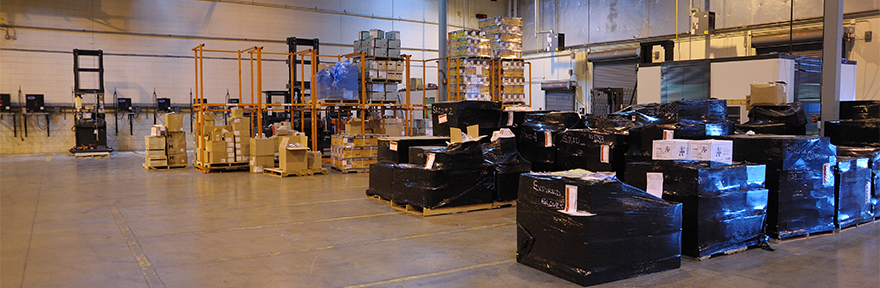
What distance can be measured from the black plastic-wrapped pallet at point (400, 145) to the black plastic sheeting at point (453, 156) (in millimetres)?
728

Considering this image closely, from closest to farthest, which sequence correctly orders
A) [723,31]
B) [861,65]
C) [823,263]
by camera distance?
[823,263], [861,65], [723,31]

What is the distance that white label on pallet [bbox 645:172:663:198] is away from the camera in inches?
200

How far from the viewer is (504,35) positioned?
49.7 ft

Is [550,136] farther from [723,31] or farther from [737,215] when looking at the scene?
[723,31]

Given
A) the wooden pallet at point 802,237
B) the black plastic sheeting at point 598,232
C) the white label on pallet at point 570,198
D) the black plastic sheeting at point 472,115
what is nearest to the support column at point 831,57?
the wooden pallet at point 802,237

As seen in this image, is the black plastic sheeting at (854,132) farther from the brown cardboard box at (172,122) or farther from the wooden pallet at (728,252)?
the brown cardboard box at (172,122)

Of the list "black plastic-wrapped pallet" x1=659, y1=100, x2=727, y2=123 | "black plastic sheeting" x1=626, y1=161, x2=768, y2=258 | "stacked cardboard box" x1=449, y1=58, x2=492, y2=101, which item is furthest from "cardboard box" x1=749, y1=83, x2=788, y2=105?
"stacked cardboard box" x1=449, y1=58, x2=492, y2=101

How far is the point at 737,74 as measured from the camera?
10961mm

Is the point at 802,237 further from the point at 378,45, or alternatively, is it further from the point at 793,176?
the point at 378,45

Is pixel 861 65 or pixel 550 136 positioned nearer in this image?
pixel 550 136

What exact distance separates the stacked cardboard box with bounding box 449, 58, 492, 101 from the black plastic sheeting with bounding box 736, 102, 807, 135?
280 inches

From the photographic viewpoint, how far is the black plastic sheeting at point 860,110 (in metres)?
7.99

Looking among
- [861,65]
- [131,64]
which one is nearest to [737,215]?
[861,65]

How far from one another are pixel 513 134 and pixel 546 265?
349 centimetres
